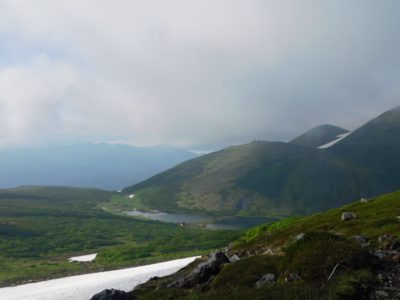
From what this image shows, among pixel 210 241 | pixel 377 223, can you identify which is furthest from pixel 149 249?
pixel 377 223

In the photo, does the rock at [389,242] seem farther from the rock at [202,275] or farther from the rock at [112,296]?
the rock at [112,296]

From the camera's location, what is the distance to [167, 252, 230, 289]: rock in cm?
3466

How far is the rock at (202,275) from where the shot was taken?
114 feet

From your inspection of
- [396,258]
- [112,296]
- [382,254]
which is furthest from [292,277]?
[112,296]

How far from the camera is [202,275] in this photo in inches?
1409

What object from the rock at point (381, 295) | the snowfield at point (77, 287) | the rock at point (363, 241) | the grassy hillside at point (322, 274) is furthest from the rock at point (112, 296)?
the snowfield at point (77, 287)

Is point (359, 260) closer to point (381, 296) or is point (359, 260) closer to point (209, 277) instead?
point (381, 296)

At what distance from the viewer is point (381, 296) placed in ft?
65.1

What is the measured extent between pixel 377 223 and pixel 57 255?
185 meters

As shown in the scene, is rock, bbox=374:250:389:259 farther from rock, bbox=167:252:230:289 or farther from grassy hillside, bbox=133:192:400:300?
rock, bbox=167:252:230:289

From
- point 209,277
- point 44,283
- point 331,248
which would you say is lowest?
point 44,283

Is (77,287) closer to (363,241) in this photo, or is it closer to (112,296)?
(112,296)

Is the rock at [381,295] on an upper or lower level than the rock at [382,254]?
lower

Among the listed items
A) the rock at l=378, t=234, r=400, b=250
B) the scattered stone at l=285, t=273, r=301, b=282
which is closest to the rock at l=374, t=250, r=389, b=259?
the rock at l=378, t=234, r=400, b=250
